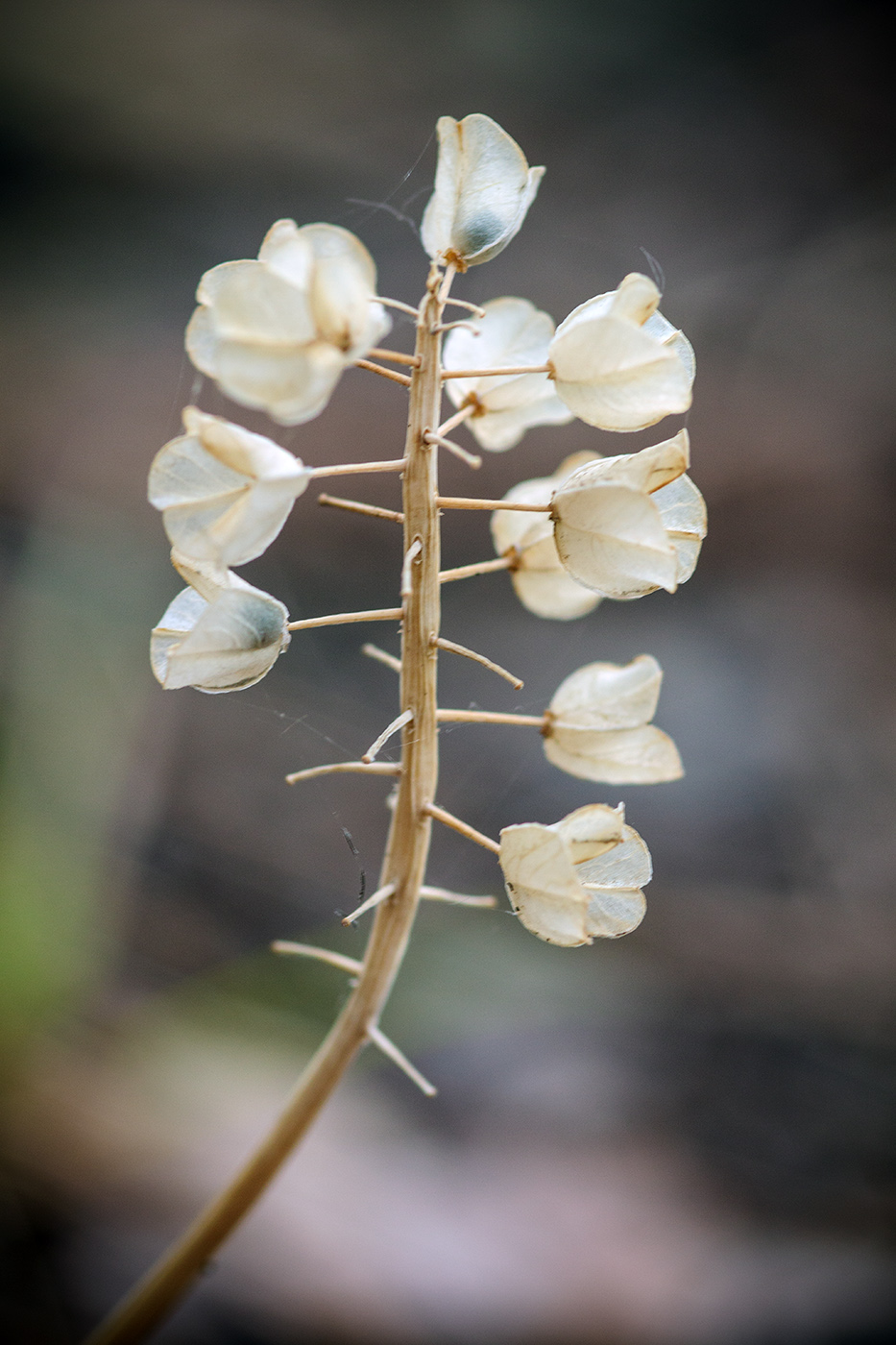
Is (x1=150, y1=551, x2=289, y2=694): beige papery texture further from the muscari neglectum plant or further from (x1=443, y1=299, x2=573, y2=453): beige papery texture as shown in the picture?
(x1=443, y1=299, x2=573, y2=453): beige papery texture

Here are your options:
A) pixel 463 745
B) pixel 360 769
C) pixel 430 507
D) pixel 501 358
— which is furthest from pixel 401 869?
pixel 463 745

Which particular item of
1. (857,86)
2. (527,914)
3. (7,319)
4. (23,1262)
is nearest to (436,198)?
(527,914)

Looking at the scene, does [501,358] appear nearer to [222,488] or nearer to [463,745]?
[222,488]

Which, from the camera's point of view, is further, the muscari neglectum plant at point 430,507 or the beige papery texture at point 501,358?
the beige papery texture at point 501,358

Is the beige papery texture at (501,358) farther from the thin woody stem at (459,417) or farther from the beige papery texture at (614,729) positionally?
the beige papery texture at (614,729)

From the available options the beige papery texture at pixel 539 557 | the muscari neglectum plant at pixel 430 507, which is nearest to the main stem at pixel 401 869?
the muscari neglectum plant at pixel 430 507

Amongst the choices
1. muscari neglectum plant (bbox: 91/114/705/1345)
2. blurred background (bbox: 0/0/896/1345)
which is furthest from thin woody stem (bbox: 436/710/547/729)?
blurred background (bbox: 0/0/896/1345)

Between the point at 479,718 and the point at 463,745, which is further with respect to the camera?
the point at 463,745
